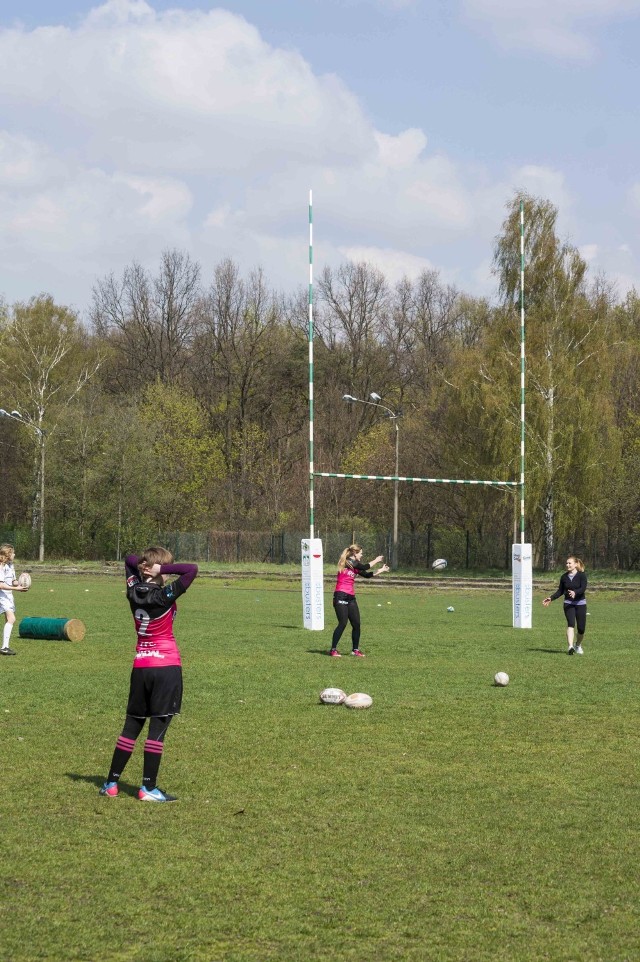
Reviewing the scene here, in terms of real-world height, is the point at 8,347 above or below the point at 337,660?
above

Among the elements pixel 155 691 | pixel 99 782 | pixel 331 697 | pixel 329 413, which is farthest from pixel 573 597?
pixel 329 413

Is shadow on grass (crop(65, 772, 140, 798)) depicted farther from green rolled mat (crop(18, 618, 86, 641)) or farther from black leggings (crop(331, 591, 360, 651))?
green rolled mat (crop(18, 618, 86, 641))

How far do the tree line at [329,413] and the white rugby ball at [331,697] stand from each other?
37120 mm

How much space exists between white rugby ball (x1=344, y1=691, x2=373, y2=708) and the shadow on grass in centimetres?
425

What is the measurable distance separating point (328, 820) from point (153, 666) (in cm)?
180

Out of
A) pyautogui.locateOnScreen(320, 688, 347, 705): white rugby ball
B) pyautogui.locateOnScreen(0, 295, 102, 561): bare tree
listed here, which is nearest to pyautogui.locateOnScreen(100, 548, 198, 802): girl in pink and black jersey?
pyautogui.locateOnScreen(320, 688, 347, 705): white rugby ball

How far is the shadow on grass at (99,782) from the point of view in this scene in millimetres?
9117

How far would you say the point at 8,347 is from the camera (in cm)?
7119

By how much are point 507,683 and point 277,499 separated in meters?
52.6

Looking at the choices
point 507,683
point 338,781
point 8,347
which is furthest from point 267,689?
point 8,347

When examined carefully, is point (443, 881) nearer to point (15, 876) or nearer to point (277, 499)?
point (15, 876)

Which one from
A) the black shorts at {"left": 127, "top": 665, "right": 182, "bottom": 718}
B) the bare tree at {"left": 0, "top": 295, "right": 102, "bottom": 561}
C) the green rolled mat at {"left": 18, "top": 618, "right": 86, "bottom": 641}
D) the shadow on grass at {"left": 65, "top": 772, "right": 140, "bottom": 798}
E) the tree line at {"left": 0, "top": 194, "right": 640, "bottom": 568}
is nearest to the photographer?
the black shorts at {"left": 127, "top": 665, "right": 182, "bottom": 718}

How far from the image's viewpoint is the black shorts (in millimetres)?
8758

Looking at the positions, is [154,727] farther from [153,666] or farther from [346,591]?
[346,591]
